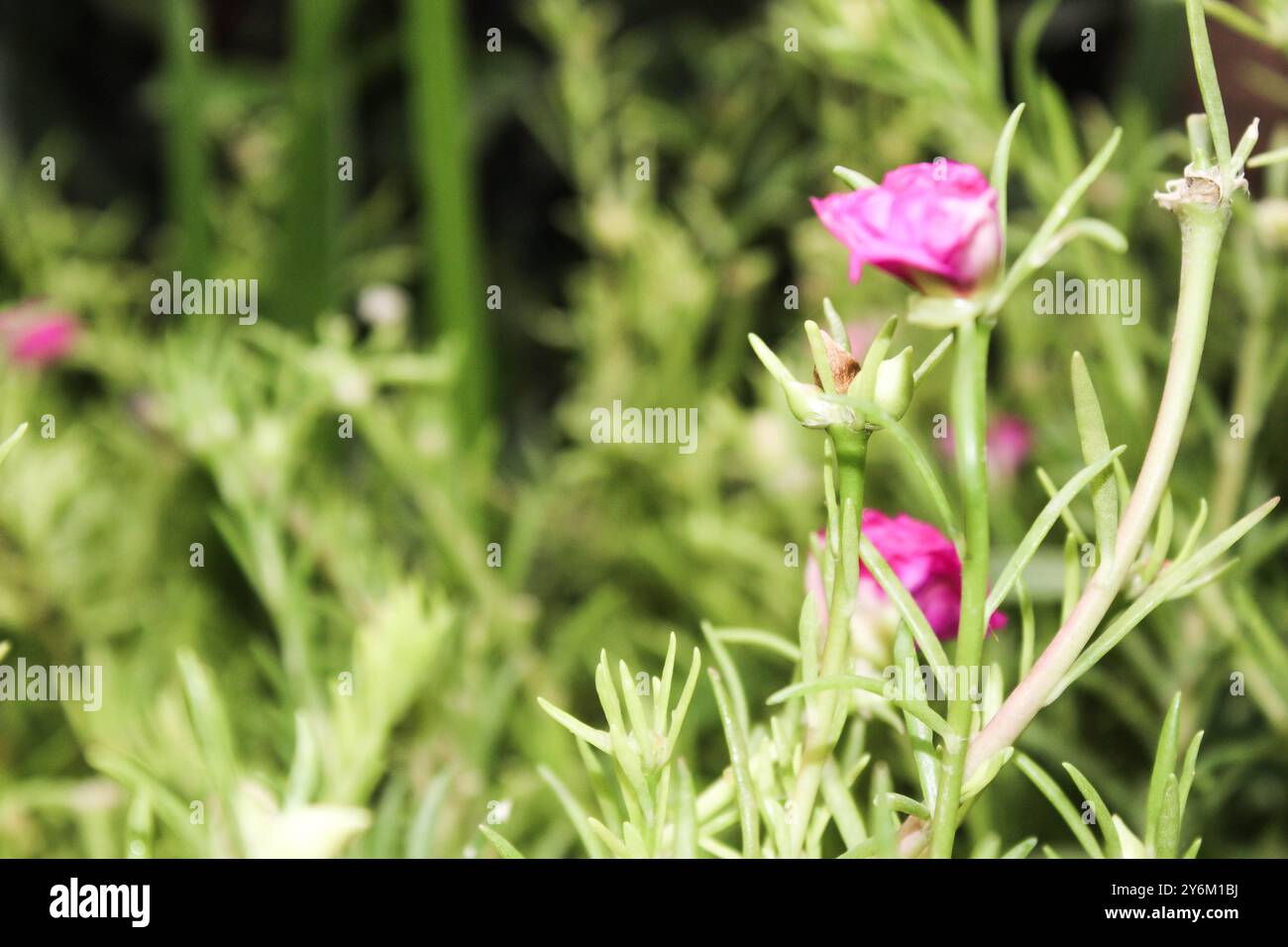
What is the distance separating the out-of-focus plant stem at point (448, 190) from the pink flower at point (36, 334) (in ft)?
0.56

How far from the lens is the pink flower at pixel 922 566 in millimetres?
198

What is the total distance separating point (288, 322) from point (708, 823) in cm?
46

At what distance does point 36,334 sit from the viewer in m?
0.54

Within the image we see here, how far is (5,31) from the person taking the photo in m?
1.02
